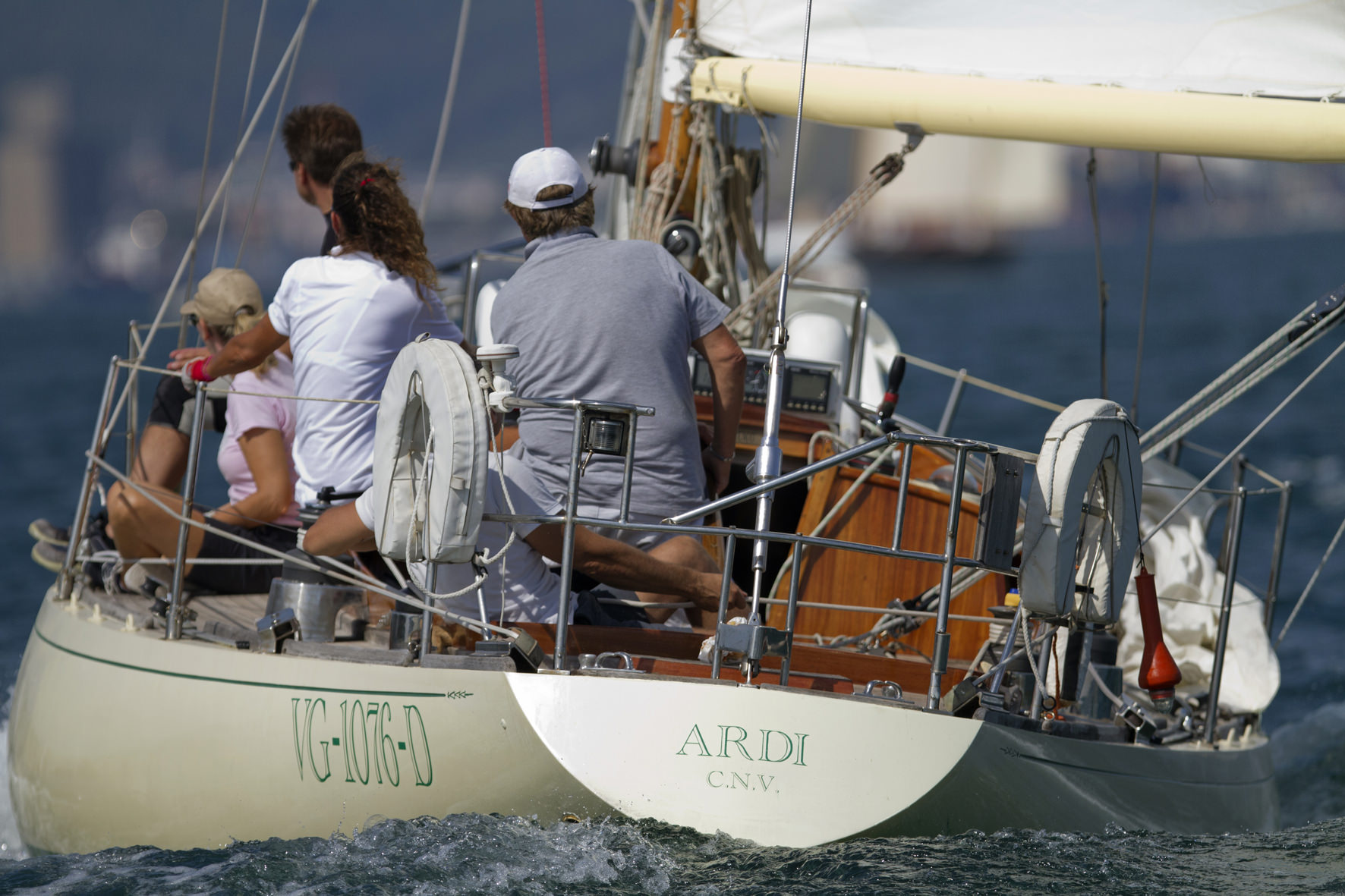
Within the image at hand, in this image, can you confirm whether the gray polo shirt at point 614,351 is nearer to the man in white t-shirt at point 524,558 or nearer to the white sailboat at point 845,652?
the man in white t-shirt at point 524,558

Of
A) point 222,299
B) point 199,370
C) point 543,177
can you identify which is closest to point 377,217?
point 543,177

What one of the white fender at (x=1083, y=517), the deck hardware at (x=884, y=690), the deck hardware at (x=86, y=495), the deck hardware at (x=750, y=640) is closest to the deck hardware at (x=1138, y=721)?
the white fender at (x=1083, y=517)

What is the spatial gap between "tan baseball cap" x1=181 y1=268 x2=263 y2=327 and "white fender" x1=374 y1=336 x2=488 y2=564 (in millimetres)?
1266

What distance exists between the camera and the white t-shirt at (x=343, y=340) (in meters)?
3.98

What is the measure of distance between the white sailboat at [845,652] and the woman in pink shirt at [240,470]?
0.56 feet

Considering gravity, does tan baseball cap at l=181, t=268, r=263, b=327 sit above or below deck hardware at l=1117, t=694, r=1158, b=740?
above

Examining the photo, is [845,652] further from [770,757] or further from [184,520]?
[184,520]

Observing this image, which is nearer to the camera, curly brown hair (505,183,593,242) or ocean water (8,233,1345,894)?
ocean water (8,233,1345,894)

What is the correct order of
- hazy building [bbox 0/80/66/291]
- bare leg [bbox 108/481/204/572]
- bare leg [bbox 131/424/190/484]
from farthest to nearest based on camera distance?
hazy building [bbox 0/80/66/291] < bare leg [bbox 131/424/190/484] < bare leg [bbox 108/481/204/572]

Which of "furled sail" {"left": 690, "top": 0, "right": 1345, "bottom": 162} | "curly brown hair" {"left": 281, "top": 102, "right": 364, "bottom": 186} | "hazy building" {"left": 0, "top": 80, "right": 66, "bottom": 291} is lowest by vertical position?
"curly brown hair" {"left": 281, "top": 102, "right": 364, "bottom": 186}

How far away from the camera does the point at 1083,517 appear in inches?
135

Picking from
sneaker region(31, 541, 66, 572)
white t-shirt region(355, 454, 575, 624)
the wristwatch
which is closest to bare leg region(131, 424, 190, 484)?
sneaker region(31, 541, 66, 572)

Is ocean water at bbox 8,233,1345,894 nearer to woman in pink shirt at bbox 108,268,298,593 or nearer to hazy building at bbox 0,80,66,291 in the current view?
woman in pink shirt at bbox 108,268,298,593

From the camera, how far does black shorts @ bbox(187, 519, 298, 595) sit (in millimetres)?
4465
